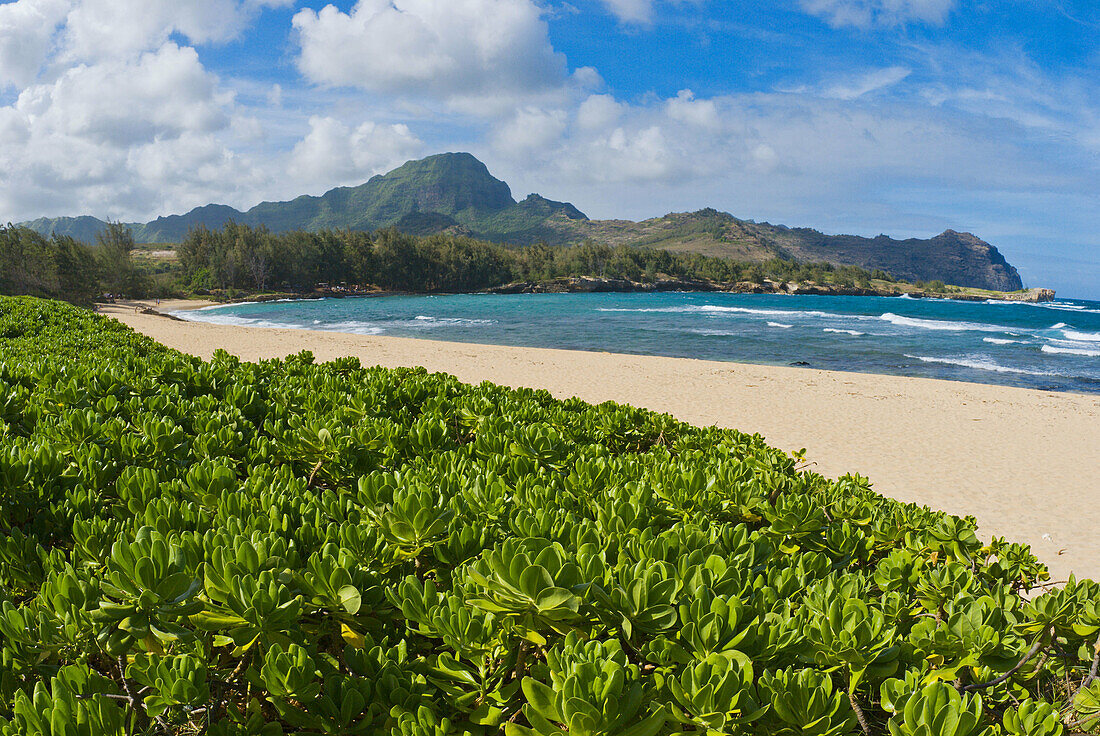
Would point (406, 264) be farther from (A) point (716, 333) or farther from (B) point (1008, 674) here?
(B) point (1008, 674)

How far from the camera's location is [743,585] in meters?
1.43

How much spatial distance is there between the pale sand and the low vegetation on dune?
2.23 m

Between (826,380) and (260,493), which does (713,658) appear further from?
(826,380)

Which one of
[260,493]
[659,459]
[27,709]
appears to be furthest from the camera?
[659,459]

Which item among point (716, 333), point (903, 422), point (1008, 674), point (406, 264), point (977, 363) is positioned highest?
point (406, 264)

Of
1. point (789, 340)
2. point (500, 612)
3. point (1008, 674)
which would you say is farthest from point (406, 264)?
point (1008, 674)

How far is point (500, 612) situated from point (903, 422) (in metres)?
12.6

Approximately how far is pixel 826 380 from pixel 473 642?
1773 centimetres

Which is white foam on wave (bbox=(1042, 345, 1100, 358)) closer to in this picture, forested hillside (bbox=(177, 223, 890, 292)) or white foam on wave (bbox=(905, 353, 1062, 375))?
white foam on wave (bbox=(905, 353, 1062, 375))

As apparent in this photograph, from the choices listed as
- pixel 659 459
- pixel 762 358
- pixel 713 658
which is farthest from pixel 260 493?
pixel 762 358

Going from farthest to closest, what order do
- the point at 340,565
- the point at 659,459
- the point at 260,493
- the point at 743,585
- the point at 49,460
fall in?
the point at 659,459
the point at 49,460
the point at 260,493
the point at 743,585
the point at 340,565

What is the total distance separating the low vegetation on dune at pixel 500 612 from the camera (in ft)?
3.43

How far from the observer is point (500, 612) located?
46.8 inches

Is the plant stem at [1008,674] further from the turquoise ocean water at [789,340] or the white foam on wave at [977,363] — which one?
the white foam on wave at [977,363]
